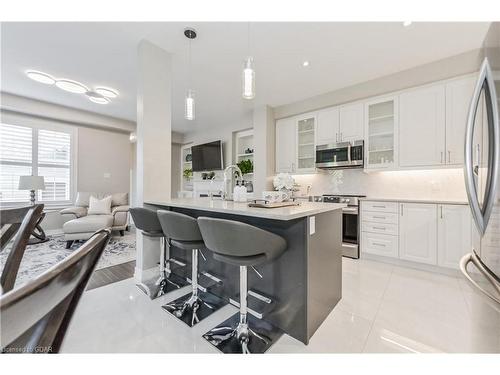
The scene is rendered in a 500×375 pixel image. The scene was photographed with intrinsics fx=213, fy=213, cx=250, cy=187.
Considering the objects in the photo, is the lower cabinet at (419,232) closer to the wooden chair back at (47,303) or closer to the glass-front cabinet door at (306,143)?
the glass-front cabinet door at (306,143)

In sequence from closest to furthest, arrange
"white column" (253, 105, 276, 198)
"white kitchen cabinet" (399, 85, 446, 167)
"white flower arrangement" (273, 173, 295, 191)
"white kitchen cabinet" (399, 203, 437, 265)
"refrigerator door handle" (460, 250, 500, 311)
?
"refrigerator door handle" (460, 250, 500, 311)
"white flower arrangement" (273, 173, 295, 191)
"white kitchen cabinet" (399, 203, 437, 265)
"white kitchen cabinet" (399, 85, 446, 167)
"white column" (253, 105, 276, 198)

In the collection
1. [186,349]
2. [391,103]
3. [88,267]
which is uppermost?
[391,103]

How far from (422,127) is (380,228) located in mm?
1504

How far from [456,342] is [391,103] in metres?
2.98

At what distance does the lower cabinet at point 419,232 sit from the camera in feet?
8.37

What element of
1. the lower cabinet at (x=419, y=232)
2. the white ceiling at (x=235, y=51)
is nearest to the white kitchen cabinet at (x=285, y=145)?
the white ceiling at (x=235, y=51)

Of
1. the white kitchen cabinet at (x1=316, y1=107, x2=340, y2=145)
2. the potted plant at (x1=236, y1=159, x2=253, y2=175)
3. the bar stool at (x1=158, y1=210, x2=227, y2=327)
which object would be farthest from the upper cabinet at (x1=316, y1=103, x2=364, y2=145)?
the bar stool at (x1=158, y1=210, x2=227, y2=327)

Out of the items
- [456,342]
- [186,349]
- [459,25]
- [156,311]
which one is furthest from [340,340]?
[459,25]

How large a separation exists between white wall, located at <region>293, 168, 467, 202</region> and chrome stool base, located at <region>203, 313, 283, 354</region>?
117 inches

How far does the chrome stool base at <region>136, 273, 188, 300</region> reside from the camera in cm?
213

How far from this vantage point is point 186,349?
4.61 ft

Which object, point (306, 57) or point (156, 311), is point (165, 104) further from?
point (156, 311)

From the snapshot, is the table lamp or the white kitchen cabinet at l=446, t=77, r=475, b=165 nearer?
the white kitchen cabinet at l=446, t=77, r=475, b=165

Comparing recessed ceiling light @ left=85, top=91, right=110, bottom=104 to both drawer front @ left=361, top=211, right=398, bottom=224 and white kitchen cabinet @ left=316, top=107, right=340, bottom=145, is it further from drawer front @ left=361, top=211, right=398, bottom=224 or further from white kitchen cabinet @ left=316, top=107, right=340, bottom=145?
drawer front @ left=361, top=211, right=398, bottom=224
